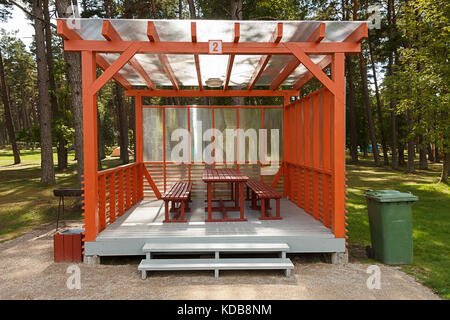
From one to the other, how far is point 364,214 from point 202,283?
18.0 feet

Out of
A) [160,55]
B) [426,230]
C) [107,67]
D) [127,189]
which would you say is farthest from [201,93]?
[426,230]

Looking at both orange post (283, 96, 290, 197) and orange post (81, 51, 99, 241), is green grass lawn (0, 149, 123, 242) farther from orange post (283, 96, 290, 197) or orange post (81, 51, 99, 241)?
orange post (283, 96, 290, 197)

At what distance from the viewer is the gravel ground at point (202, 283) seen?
349cm

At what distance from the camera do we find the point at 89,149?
172 inches

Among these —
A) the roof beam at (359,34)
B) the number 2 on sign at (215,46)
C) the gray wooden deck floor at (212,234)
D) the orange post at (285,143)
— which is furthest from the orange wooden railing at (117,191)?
the roof beam at (359,34)

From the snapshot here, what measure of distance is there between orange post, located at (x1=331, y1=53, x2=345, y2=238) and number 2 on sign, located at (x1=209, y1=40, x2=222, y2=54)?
66.9 inches

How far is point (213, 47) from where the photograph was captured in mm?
4445

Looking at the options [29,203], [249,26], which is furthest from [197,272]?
[29,203]

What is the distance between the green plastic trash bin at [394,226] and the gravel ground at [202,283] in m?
0.23

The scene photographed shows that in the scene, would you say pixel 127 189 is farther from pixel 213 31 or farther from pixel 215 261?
pixel 213 31

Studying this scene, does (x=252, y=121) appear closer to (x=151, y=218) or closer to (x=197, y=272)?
(x=151, y=218)

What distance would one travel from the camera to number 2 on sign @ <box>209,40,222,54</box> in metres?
4.44

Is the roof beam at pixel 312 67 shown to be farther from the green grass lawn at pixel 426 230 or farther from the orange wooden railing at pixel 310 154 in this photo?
the green grass lawn at pixel 426 230

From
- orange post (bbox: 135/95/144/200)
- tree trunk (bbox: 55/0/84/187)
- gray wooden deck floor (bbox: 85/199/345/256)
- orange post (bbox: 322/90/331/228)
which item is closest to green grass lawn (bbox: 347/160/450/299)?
orange post (bbox: 322/90/331/228)
